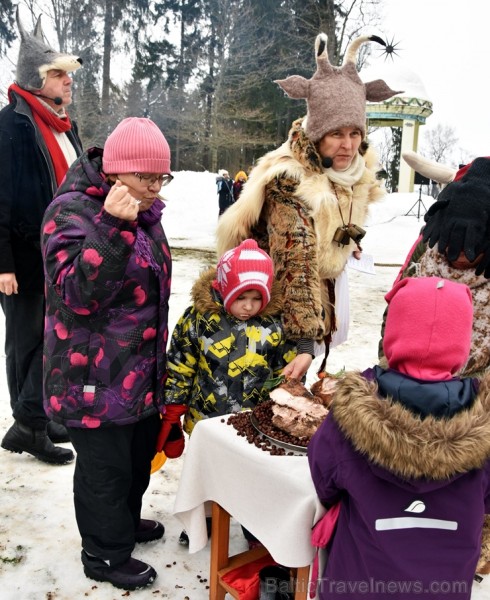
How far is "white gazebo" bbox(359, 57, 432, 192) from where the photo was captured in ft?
66.2

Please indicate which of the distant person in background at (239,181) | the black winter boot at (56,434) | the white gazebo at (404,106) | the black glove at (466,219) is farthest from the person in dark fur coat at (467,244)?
the white gazebo at (404,106)

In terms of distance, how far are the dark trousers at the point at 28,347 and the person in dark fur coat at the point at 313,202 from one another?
4.14ft

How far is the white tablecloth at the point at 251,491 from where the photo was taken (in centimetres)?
172

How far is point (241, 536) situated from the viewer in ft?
9.08

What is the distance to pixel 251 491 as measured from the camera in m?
1.88

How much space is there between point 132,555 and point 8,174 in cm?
207

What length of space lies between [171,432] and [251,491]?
745 millimetres

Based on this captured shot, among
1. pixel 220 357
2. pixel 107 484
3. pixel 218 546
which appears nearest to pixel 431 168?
pixel 220 357

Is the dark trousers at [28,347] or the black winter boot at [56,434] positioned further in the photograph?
the black winter boot at [56,434]

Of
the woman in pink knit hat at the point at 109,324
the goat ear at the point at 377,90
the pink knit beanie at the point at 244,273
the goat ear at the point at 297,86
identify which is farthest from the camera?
the goat ear at the point at 377,90

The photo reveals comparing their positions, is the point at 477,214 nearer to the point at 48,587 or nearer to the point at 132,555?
the point at 132,555

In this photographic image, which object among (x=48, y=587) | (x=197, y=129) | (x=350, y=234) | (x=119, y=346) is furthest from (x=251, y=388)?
(x=197, y=129)

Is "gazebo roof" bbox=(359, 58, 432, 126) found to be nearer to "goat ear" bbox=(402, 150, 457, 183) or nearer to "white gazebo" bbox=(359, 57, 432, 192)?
"white gazebo" bbox=(359, 57, 432, 192)

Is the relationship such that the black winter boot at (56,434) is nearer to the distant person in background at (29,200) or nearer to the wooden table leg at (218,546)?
the distant person in background at (29,200)
